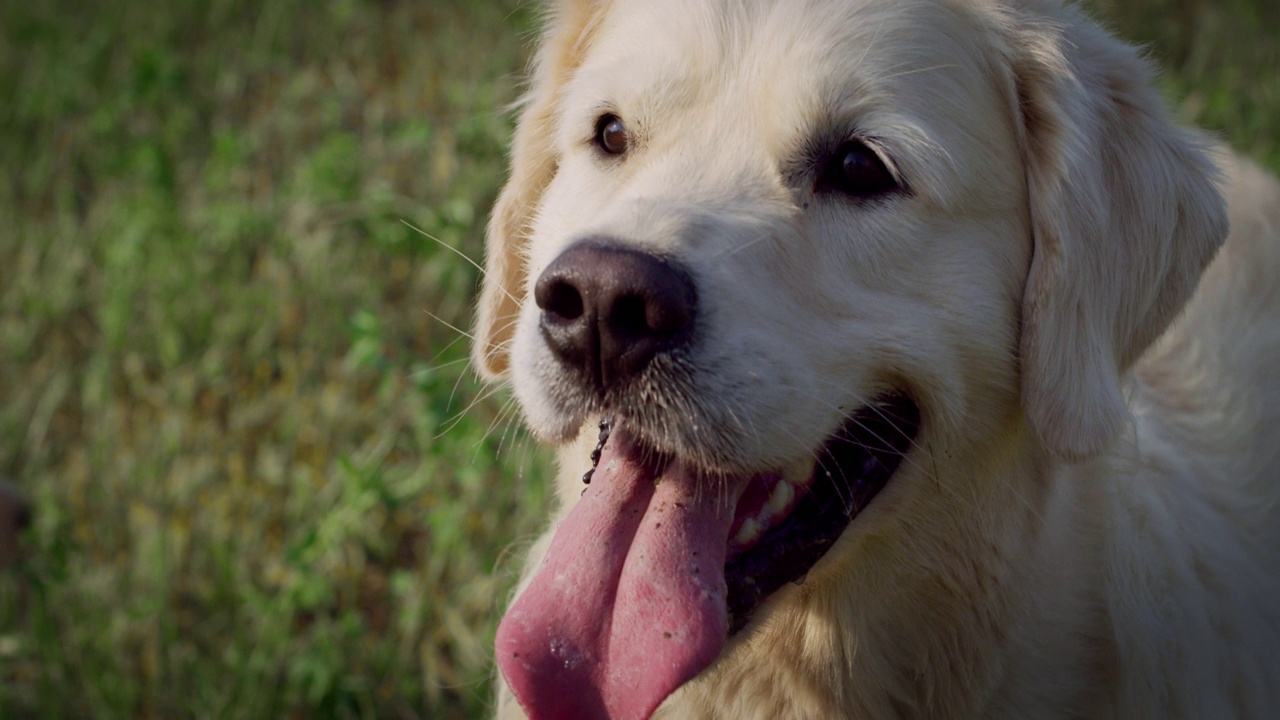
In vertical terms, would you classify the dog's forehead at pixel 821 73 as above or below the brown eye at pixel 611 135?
above

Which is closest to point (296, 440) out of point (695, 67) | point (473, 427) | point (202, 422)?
point (202, 422)

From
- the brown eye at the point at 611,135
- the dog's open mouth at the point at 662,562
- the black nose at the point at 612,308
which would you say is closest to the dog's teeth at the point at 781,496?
the dog's open mouth at the point at 662,562

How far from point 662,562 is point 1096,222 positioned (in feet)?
3.63

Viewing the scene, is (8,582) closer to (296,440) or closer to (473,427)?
(296,440)

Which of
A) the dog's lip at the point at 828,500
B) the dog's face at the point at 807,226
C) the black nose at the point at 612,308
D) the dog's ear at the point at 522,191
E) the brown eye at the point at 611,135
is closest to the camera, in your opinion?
the black nose at the point at 612,308

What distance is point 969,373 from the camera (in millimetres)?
2293

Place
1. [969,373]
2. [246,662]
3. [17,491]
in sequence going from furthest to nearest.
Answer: [17,491] → [246,662] → [969,373]

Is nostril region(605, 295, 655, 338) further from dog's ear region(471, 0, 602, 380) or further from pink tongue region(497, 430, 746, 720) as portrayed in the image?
dog's ear region(471, 0, 602, 380)

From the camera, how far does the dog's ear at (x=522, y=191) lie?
290cm

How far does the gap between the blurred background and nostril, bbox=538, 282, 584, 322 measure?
17.6 inches

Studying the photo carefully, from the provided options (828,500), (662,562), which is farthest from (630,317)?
(828,500)

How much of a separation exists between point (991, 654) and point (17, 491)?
11.2ft

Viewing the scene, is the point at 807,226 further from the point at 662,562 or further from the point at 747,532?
the point at 662,562

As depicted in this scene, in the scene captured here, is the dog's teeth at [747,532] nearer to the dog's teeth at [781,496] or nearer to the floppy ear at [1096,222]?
the dog's teeth at [781,496]
